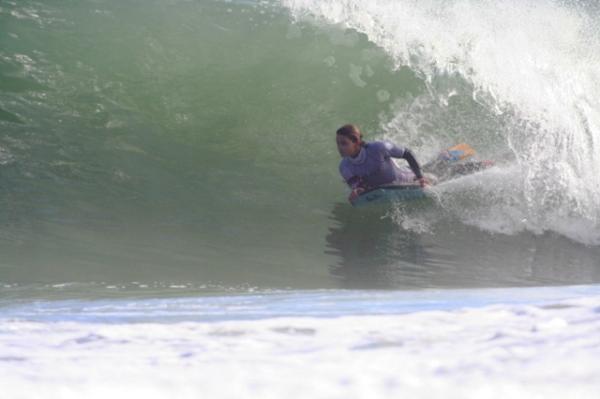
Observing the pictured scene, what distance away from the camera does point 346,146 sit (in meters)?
6.67

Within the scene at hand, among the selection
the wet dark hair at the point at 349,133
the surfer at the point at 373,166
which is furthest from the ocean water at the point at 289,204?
the wet dark hair at the point at 349,133

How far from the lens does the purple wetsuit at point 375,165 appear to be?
272 inches

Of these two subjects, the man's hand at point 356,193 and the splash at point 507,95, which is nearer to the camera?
the man's hand at point 356,193

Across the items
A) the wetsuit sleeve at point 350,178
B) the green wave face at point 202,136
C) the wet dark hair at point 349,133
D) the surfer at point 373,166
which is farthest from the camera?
the wetsuit sleeve at point 350,178

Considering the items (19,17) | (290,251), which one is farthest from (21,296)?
(19,17)

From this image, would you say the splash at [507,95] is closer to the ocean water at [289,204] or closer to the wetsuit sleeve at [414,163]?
the ocean water at [289,204]

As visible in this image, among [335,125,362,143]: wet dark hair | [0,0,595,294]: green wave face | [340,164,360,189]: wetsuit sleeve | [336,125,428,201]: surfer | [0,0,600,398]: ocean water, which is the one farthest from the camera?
[340,164,360,189]: wetsuit sleeve

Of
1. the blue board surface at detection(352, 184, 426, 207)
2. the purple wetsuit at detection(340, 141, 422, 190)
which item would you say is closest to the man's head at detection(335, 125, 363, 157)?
the purple wetsuit at detection(340, 141, 422, 190)

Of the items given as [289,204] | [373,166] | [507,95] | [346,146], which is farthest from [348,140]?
[507,95]

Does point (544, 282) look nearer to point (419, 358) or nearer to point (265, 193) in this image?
point (265, 193)

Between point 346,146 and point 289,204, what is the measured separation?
3.83ft

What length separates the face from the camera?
6637 millimetres

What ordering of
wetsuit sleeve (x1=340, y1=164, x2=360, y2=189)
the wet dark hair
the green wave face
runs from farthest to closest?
wetsuit sleeve (x1=340, y1=164, x2=360, y2=189)
the wet dark hair
the green wave face

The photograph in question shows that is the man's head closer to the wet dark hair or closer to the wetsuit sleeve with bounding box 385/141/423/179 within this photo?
the wet dark hair
